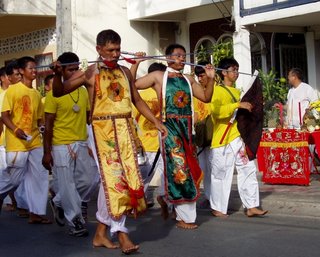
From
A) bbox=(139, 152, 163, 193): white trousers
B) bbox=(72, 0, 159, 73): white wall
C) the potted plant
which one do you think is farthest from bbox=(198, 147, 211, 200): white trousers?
bbox=(72, 0, 159, 73): white wall

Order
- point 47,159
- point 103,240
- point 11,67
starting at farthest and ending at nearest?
point 11,67
point 47,159
point 103,240

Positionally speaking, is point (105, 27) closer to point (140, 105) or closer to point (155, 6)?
point (155, 6)

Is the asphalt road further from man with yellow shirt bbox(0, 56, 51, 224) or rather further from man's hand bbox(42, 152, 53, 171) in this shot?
man's hand bbox(42, 152, 53, 171)

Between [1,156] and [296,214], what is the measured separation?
3971 mm

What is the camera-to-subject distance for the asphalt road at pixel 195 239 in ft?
20.3

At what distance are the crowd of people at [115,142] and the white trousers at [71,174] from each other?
0.04 ft

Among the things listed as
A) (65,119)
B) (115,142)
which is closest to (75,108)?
(65,119)

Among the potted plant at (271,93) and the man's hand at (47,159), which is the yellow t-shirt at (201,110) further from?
the potted plant at (271,93)

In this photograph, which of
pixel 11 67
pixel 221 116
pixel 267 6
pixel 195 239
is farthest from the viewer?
pixel 267 6

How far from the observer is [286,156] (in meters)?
9.65

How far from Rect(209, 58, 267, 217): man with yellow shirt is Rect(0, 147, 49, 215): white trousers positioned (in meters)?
1.98

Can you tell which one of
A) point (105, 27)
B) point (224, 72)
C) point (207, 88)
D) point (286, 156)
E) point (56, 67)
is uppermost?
point (105, 27)

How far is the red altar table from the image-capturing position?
374 inches

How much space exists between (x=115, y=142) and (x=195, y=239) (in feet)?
4.42
